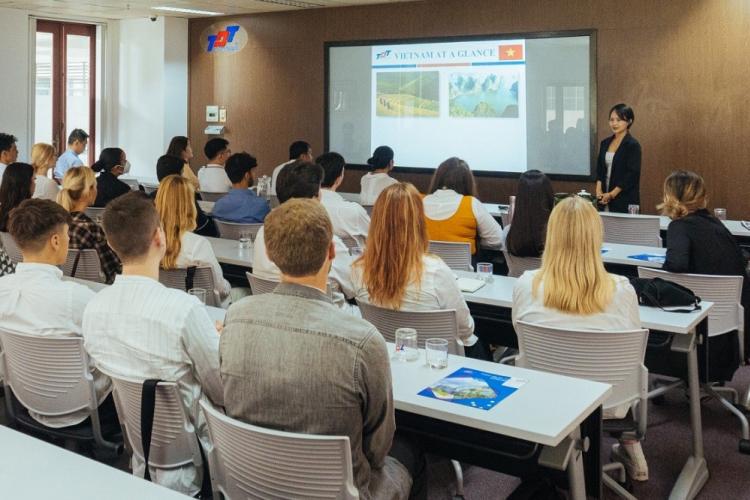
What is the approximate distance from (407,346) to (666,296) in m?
1.30

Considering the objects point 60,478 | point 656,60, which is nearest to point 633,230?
point 656,60

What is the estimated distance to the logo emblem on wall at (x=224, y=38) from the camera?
10.9 m

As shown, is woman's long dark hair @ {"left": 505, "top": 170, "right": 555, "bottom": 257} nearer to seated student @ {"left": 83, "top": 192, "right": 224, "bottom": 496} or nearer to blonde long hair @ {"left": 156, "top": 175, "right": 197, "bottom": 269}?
blonde long hair @ {"left": 156, "top": 175, "right": 197, "bottom": 269}

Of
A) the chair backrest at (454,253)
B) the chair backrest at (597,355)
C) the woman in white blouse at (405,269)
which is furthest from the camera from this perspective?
the chair backrest at (454,253)

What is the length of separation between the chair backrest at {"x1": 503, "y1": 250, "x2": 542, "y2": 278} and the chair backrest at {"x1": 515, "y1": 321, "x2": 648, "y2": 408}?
1.64m

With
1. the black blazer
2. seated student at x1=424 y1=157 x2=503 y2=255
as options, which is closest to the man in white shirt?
seated student at x1=424 y1=157 x2=503 y2=255

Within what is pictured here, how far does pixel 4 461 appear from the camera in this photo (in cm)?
190

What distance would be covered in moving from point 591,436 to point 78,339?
1763mm

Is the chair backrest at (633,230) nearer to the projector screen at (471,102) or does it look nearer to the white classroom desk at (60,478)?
the projector screen at (471,102)

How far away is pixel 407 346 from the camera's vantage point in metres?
2.82

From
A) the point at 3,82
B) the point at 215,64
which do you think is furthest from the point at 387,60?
the point at 3,82

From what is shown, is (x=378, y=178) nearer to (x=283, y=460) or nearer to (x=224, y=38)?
(x=224, y=38)

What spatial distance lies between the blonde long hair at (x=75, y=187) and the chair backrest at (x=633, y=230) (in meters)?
3.50

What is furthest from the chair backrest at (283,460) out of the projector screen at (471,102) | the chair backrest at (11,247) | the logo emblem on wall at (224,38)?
the logo emblem on wall at (224,38)
